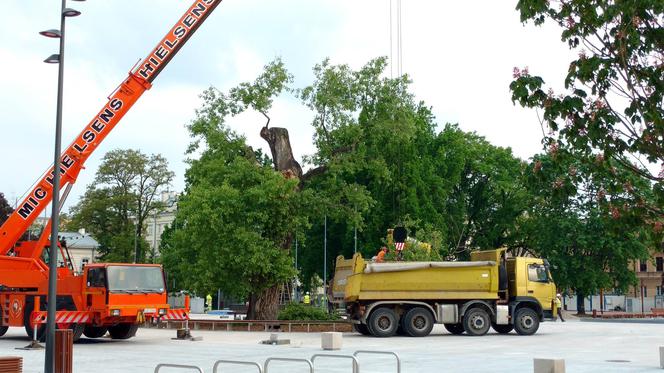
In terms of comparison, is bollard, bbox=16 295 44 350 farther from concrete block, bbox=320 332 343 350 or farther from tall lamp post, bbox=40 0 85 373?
concrete block, bbox=320 332 343 350

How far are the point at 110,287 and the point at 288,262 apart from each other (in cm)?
1122

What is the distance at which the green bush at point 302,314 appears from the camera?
34.1 m

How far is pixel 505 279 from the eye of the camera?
3058 cm

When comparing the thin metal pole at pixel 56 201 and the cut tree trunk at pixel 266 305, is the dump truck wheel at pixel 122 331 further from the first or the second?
the thin metal pole at pixel 56 201

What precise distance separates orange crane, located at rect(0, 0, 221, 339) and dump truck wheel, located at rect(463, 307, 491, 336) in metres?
10.6

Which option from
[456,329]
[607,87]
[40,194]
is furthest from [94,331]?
[607,87]

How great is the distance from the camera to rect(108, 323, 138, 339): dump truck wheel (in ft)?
90.5

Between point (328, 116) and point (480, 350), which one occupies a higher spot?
point (328, 116)

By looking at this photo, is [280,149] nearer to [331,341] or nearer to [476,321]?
[476,321]

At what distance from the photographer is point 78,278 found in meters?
25.6

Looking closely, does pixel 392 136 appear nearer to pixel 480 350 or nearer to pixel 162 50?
pixel 162 50

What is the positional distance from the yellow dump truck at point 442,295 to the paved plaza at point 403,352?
2.24ft

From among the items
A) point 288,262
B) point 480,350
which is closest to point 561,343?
point 480,350

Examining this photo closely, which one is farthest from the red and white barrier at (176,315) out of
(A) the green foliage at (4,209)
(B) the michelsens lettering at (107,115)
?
(A) the green foliage at (4,209)
